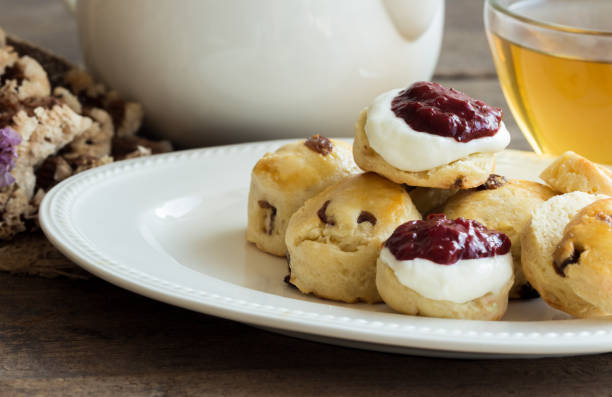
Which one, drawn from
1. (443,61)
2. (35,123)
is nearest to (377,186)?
(35,123)

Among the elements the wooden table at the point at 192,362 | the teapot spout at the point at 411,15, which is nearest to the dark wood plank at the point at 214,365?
the wooden table at the point at 192,362

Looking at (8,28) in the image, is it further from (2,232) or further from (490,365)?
(490,365)

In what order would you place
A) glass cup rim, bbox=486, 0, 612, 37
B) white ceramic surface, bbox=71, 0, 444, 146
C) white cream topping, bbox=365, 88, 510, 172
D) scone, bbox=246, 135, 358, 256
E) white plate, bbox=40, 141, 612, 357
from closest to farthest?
white plate, bbox=40, 141, 612, 357 < white cream topping, bbox=365, 88, 510, 172 < scone, bbox=246, 135, 358, 256 < glass cup rim, bbox=486, 0, 612, 37 < white ceramic surface, bbox=71, 0, 444, 146

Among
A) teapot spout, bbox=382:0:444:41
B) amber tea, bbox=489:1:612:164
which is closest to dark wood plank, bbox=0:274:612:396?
amber tea, bbox=489:1:612:164

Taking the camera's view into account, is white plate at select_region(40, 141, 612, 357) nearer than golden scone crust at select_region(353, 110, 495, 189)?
Yes

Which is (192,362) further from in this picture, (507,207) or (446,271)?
(507,207)

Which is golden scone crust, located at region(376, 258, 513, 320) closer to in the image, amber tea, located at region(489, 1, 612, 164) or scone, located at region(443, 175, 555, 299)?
scone, located at region(443, 175, 555, 299)

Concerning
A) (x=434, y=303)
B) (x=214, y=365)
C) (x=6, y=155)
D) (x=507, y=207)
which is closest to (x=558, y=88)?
(x=507, y=207)
